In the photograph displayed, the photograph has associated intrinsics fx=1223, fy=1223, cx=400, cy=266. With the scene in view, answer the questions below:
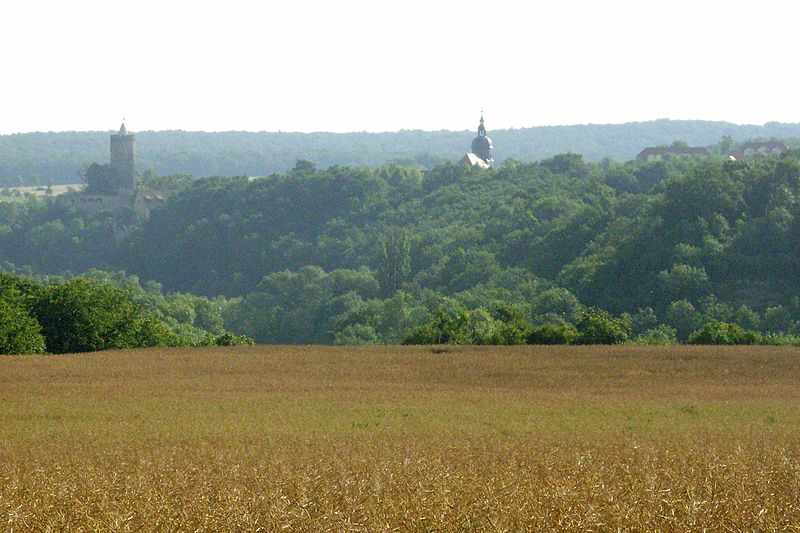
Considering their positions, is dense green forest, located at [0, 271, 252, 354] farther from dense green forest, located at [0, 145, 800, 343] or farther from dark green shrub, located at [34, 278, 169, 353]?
dense green forest, located at [0, 145, 800, 343]

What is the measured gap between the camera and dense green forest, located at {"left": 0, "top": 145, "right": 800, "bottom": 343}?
3339 inches

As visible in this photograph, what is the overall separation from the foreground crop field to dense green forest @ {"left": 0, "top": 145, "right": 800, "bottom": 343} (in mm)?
10760

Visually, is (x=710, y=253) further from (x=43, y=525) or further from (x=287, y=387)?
(x=43, y=525)

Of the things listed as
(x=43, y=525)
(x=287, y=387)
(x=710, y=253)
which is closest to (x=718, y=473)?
(x=43, y=525)

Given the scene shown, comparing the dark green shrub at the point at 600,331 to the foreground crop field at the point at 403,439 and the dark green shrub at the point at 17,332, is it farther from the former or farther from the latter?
the dark green shrub at the point at 17,332

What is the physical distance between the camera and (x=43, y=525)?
11.5 m

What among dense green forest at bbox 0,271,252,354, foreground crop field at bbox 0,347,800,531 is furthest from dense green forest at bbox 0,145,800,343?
dense green forest at bbox 0,271,252,354

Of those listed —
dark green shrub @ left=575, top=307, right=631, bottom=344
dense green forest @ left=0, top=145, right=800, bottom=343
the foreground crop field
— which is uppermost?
the foreground crop field

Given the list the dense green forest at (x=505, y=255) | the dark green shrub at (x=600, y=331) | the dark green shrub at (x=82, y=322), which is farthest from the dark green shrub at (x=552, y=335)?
the dark green shrub at (x=82, y=322)

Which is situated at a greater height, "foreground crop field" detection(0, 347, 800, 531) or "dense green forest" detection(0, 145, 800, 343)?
"foreground crop field" detection(0, 347, 800, 531)

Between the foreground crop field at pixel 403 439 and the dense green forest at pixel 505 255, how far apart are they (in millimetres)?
10760

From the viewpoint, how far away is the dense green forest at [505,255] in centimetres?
8481

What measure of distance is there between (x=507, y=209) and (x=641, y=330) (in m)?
66.1

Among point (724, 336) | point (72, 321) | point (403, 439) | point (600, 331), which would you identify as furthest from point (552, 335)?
point (403, 439)
